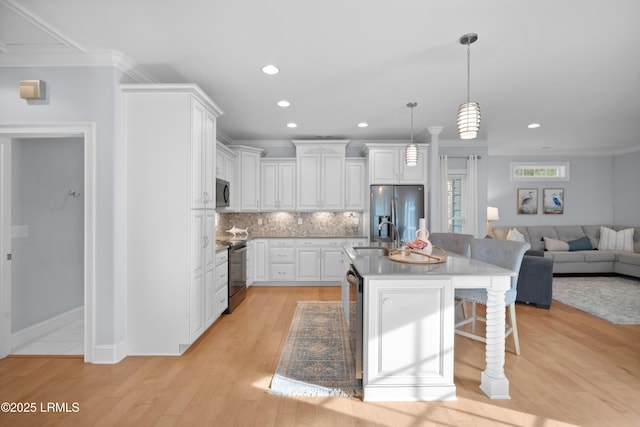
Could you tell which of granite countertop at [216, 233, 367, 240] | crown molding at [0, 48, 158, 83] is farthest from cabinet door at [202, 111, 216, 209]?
granite countertop at [216, 233, 367, 240]

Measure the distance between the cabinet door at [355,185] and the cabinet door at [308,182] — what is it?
527 millimetres

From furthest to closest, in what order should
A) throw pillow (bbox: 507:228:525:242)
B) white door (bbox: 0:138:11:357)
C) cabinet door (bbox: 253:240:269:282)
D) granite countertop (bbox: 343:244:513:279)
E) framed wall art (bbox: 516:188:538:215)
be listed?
framed wall art (bbox: 516:188:538:215) < throw pillow (bbox: 507:228:525:242) < cabinet door (bbox: 253:240:269:282) < white door (bbox: 0:138:11:357) < granite countertop (bbox: 343:244:513:279)

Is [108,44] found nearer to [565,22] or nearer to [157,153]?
[157,153]

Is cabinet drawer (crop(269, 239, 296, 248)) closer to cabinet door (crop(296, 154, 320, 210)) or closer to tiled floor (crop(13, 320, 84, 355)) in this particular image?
cabinet door (crop(296, 154, 320, 210))

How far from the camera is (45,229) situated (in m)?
3.47

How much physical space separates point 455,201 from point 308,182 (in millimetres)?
2941

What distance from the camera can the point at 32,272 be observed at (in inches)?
130

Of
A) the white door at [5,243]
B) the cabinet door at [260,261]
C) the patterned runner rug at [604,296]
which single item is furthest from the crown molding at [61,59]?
the patterned runner rug at [604,296]

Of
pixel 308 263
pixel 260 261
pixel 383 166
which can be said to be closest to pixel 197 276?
pixel 260 261

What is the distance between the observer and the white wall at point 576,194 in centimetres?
721

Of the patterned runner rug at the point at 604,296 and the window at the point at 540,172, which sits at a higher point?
the window at the point at 540,172

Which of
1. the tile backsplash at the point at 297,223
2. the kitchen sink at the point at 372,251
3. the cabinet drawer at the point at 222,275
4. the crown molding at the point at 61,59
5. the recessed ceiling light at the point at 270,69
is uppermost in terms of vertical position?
the recessed ceiling light at the point at 270,69

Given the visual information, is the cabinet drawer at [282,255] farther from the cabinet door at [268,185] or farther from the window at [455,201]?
the window at [455,201]

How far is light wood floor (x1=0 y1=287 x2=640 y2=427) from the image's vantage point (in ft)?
6.54
